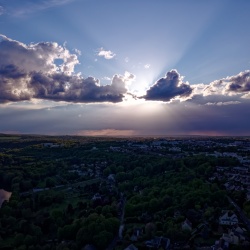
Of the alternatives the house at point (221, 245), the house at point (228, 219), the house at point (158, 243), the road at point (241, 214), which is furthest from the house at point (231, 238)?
the house at point (158, 243)

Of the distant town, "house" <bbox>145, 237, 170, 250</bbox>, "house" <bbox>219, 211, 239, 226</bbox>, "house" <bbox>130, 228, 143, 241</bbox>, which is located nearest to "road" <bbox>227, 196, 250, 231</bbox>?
the distant town

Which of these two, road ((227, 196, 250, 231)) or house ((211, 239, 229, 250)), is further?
road ((227, 196, 250, 231))

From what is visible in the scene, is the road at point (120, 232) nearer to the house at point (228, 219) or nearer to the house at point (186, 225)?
the house at point (186, 225)

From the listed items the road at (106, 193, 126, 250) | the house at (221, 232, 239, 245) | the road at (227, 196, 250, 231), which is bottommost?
the road at (106, 193, 126, 250)

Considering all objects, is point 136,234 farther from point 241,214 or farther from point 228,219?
point 241,214

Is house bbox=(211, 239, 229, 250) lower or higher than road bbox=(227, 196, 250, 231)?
lower

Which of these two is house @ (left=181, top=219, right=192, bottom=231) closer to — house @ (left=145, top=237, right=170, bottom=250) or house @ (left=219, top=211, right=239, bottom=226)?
house @ (left=145, top=237, right=170, bottom=250)

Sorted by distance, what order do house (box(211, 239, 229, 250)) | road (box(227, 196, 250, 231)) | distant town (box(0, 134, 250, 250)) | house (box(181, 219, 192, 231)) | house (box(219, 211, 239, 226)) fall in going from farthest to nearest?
road (box(227, 196, 250, 231)) < house (box(219, 211, 239, 226)) < house (box(181, 219, 192, 231)) < distant town (box(0, 134, 250, 250)) < house (box(211, 239, 229, 250))

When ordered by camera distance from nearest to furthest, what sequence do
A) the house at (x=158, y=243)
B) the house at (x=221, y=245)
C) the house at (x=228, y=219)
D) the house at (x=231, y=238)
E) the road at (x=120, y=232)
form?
the house at (x=221, y=245) < the house at (x=231, y=238) < the house at (x=158, y=243) < the road at (x=120, y=232) < the house at (x=228, y=219)

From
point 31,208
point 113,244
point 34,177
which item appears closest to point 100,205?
point 31,208

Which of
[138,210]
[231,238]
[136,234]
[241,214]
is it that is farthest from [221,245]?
[138,210]
